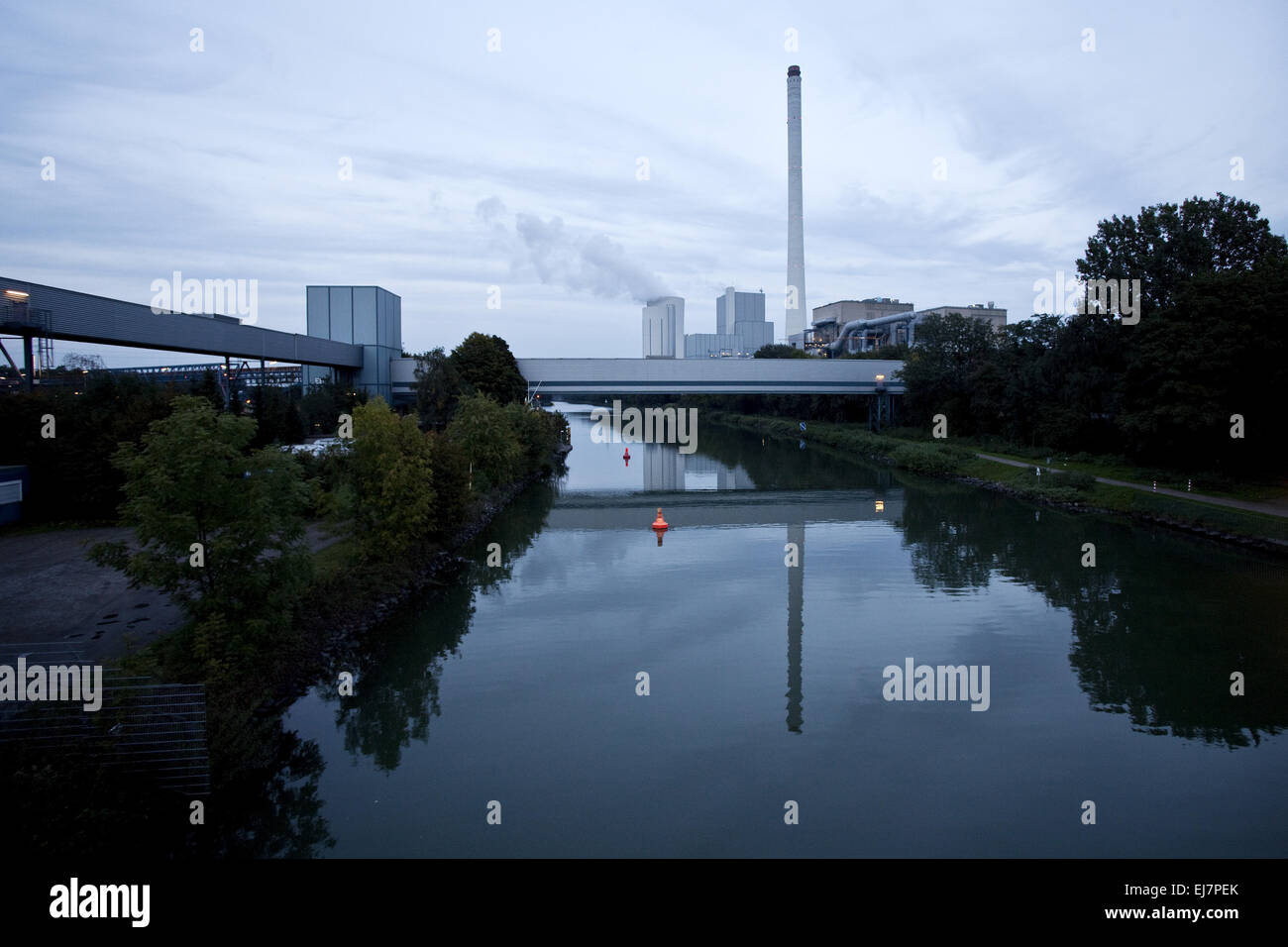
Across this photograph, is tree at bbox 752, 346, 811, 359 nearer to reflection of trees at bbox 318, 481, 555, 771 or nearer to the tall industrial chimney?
the tall industrial chimney

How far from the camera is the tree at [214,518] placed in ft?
28.3

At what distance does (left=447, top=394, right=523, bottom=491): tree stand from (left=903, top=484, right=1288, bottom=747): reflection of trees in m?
13.2

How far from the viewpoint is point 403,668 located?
41.3 feet

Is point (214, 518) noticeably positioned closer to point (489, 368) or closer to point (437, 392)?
point (437, 392)

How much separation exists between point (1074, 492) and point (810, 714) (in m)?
21.5

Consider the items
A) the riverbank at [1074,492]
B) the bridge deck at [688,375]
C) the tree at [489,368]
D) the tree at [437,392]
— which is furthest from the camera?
the bridge deck at [688,375]

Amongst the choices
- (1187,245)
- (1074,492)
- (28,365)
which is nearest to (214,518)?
(28,365)

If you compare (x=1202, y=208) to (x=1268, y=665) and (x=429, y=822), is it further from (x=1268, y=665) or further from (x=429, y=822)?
(x=429, y=822)

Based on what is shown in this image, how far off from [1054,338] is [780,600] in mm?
27297

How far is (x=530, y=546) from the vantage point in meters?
22.4

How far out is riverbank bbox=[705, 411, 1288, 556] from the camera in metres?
20.6

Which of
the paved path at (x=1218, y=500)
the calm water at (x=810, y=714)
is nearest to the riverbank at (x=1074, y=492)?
the paved path at (x=1218, y=500)

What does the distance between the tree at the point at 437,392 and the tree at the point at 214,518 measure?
25.7 m

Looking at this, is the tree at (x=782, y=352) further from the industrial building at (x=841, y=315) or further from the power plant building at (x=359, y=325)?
the power plant building at (x=359, y=325)
